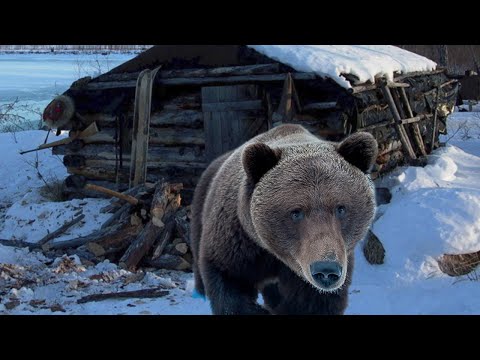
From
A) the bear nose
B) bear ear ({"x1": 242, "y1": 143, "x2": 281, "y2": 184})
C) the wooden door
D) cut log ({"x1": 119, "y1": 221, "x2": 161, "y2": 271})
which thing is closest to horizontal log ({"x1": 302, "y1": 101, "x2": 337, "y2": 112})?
the wooden door

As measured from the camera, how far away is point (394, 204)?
20.8ft

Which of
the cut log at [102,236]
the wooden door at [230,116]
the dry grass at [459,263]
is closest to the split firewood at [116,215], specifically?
the cut log at [102,236]

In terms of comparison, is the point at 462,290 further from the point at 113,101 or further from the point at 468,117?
the point at 468,117

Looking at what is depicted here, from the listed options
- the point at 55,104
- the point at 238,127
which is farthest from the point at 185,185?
the point at 55,104

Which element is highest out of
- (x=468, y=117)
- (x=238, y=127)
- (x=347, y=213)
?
(x=347, y=213)

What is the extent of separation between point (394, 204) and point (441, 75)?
274 inches

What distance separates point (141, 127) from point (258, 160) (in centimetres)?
638

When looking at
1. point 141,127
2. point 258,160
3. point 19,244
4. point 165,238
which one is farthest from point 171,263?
point 258,160

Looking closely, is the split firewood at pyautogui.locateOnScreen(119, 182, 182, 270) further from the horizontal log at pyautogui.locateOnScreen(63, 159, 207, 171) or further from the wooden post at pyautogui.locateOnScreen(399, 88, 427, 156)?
the wooden post at pyautogui.locateOnScreen(399, 88, 427, 156)

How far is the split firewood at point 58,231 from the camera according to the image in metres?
7.48

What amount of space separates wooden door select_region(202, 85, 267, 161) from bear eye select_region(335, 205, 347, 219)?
5321 mm

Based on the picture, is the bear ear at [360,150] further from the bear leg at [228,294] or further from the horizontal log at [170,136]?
the horizontal log at [170,136]

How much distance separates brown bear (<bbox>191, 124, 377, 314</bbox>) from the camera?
2.32 meters

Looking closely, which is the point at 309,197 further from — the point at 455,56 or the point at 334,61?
the point at 455,56
